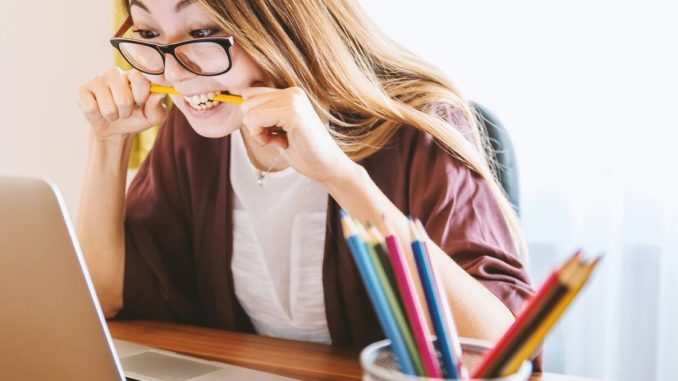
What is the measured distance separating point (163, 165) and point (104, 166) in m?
0.11

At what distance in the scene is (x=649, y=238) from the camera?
1.41m

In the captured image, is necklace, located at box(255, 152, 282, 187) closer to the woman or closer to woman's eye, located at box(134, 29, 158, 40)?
the woman

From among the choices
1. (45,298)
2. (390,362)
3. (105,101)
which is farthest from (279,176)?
(390,362)

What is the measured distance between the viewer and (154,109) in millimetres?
1104

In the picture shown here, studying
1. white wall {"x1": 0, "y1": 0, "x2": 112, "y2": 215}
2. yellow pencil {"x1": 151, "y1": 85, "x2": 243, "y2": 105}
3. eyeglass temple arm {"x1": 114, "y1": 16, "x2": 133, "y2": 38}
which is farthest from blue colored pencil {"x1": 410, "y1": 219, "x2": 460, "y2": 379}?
white wall {"x1": 0, "y1": 0, "x2": 112, "y2": 215}

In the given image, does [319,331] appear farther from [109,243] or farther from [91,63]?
[91,63]

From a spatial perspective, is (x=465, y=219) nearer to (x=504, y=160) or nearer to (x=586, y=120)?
(x=504, y=160)

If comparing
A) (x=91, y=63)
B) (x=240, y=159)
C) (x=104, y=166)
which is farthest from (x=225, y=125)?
(x=91, y=63)

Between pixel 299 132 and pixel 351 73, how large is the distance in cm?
26

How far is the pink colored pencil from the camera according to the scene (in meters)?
0.37

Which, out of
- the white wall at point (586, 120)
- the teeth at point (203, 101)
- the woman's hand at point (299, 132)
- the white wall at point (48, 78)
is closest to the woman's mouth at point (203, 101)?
the teeth at point (203, 101)

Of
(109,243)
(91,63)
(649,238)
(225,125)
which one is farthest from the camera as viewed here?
(91,63)

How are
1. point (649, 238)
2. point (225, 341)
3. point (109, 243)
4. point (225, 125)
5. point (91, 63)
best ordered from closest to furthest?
point (225, 341), point (225, 125), point (109, 243), point (649, 238), point (91, 63)

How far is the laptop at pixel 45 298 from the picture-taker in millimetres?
566
